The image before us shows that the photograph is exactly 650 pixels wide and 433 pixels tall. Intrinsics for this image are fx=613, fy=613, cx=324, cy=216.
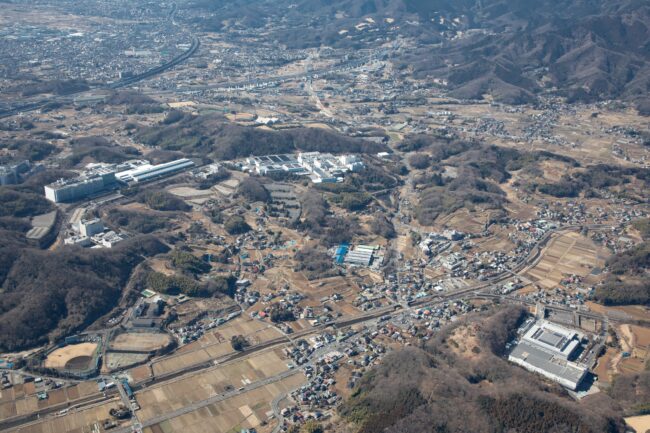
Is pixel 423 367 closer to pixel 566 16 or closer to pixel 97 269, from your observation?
pixel 97 269

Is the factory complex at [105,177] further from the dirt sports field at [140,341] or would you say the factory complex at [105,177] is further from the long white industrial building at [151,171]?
the dirt sports field at [140,341]

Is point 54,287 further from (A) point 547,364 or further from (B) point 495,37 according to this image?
(B) point 495,37

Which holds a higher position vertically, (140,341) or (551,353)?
(551,353)

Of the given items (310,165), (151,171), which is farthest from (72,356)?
(310,165)

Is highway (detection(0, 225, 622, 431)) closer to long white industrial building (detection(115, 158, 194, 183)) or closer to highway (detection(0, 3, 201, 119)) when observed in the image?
long white industrial building (detection(115, 158, 194, 183))

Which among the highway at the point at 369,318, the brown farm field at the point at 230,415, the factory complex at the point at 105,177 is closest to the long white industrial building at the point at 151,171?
the factory complex at the point at 105,177

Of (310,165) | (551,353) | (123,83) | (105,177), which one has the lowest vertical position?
(123,83)

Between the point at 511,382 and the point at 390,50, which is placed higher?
the point at 511,382

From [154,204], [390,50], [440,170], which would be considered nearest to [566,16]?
[390,50]
